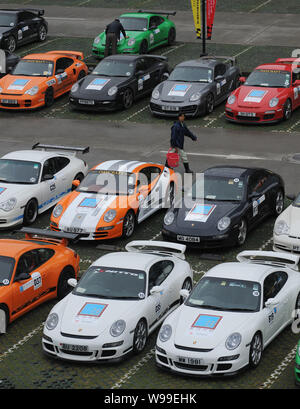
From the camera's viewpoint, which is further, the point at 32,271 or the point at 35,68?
the point at 35,68

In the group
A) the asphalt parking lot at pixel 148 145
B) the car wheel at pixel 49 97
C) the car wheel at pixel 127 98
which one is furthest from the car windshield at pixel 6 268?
the car wheel at pixel 49 97

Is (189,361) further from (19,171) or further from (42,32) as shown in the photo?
(42,32)

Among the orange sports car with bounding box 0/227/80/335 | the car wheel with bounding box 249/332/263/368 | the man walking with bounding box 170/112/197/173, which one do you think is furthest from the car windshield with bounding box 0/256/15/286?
the man walking with bounding box 170/112/197/173

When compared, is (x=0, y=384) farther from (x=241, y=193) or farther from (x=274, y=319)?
(x=241, y=193)

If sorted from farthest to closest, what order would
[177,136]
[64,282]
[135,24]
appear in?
[135,24], [177,136], [64,282]

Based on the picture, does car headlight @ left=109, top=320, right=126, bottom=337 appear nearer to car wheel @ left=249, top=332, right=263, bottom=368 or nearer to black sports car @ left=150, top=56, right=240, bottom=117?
car wheel @ left=249, top=332, right=263, bottom=368

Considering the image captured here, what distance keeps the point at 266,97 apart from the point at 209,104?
1.94 metres

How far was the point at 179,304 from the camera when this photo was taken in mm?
15953

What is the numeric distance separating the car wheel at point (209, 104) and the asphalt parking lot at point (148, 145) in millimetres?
168

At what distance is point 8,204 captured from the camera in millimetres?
19828

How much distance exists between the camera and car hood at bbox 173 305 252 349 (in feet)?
44.5

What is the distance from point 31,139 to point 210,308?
41.2ft

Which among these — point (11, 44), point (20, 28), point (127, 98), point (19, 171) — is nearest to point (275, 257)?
point (19, 171)

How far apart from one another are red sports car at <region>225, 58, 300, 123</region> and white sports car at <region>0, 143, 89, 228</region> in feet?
18.9
